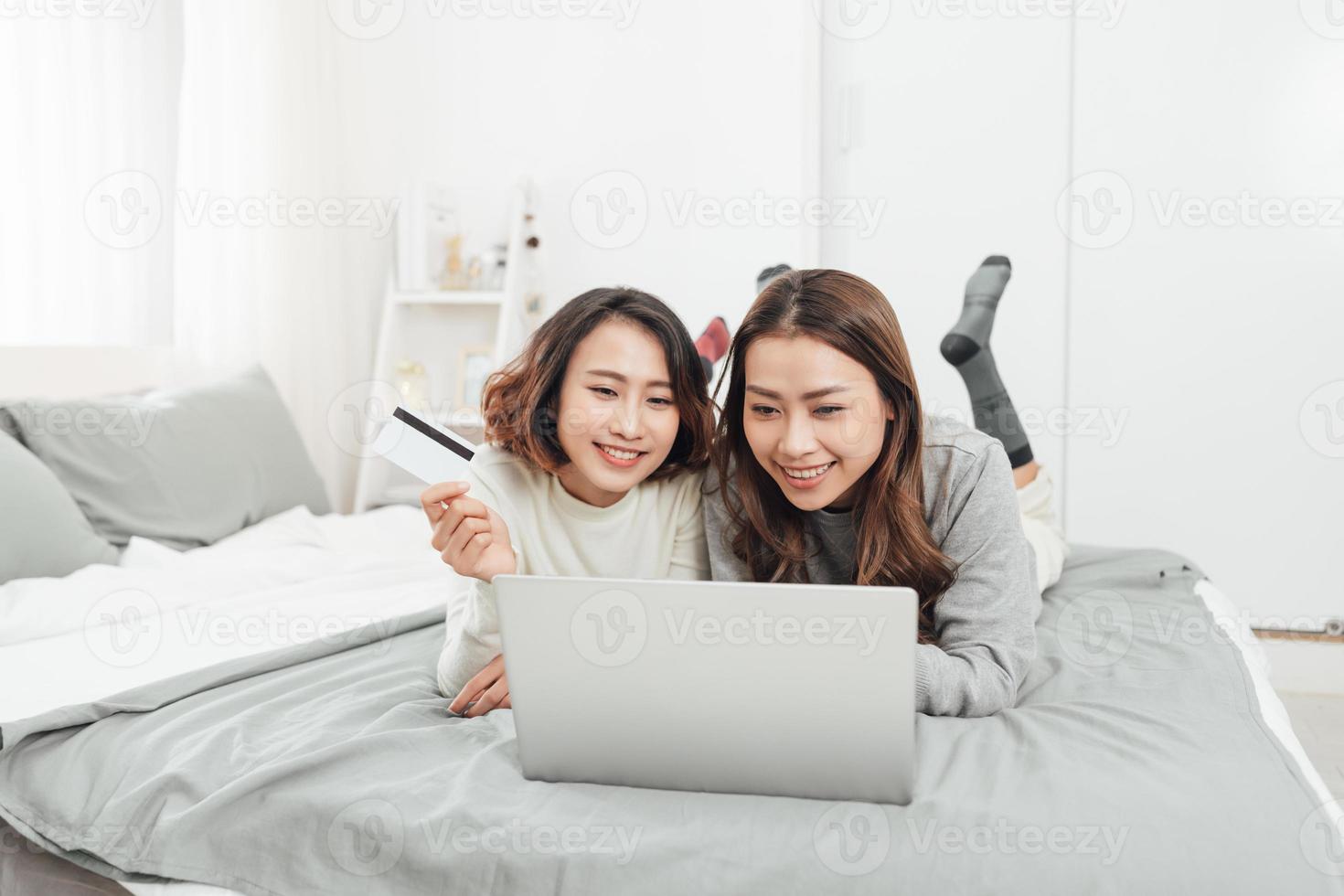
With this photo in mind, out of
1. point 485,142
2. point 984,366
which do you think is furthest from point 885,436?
point 485,142

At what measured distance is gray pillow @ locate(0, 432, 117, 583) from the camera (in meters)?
1.58

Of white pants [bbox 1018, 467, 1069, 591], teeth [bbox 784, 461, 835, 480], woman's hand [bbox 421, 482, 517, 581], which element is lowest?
white pants [bbox 1018, 467, 1069, 591]

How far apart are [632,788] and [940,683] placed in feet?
1.11

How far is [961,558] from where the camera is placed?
3.83 ft

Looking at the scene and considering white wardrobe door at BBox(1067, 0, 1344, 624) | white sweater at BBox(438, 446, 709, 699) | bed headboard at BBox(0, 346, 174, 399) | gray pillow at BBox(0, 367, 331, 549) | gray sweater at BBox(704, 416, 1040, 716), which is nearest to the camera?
gray sweater at BBox(704, 416, 1040, 716)

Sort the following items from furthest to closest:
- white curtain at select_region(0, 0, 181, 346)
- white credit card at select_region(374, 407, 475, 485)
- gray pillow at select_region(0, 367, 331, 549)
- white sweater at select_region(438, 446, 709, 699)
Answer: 1. white curtain at select_region(0, 0, 181, 346)
2. gray pillow at select_region(0, 367, 331, 549)
3. white sweater at select_region(438, 446, 709, 699)
4. white credit card at select_region(374, 407, 475, 485)

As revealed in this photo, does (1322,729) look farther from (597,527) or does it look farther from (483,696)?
(483,696)

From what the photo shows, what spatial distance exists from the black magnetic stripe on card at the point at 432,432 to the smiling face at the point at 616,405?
0.12 m

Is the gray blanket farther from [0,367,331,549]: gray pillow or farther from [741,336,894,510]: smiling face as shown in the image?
[0,367,331,549]: gray pillow

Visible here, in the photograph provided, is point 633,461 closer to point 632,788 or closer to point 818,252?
point 632,788

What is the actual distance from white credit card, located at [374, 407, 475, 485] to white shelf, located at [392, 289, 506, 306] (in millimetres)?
1675

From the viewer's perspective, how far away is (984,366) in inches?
77.0

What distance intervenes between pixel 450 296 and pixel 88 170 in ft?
3.02

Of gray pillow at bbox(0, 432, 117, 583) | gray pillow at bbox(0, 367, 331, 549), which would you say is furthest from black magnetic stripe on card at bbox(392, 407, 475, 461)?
gray pillow at bbox(0, 367, 331, 549)
